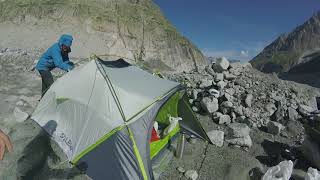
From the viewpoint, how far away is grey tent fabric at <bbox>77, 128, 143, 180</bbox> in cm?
571

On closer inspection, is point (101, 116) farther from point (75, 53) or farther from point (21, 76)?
point (75, 53)


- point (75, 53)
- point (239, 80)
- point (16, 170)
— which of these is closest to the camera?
point (16, 170)

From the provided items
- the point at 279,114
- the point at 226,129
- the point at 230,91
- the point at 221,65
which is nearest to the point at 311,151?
the point at 226,129

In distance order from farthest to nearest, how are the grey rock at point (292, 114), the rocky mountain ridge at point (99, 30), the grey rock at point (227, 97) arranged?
1. the rocky mountain ridge at point (99, 30)
2. the grey rock at point (227, 97)
3. the grey rock at point (292, 114)

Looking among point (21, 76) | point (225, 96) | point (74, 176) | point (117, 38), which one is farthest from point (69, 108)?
point (117, 38)

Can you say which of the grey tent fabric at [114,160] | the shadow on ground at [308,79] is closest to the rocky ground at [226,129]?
the grey tent fabric at [114,160]

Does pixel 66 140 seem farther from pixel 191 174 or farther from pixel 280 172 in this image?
pixel 280 172

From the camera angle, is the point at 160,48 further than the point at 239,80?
Yes

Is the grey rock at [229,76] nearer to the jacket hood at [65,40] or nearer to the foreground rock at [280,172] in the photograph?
the foreground rock at [280,172]

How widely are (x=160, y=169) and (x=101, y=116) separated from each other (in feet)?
5.54

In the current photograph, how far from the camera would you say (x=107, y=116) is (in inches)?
238

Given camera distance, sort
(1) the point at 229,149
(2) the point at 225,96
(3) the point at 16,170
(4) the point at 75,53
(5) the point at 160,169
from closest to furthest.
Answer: (3) the point at 16,170 → (5) the point at 160,169 → (1) the point at 229,149 → (2) the point at 225,96 → (4) the point at 75,53

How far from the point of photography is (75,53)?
160ft

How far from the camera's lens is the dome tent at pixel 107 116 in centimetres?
581
